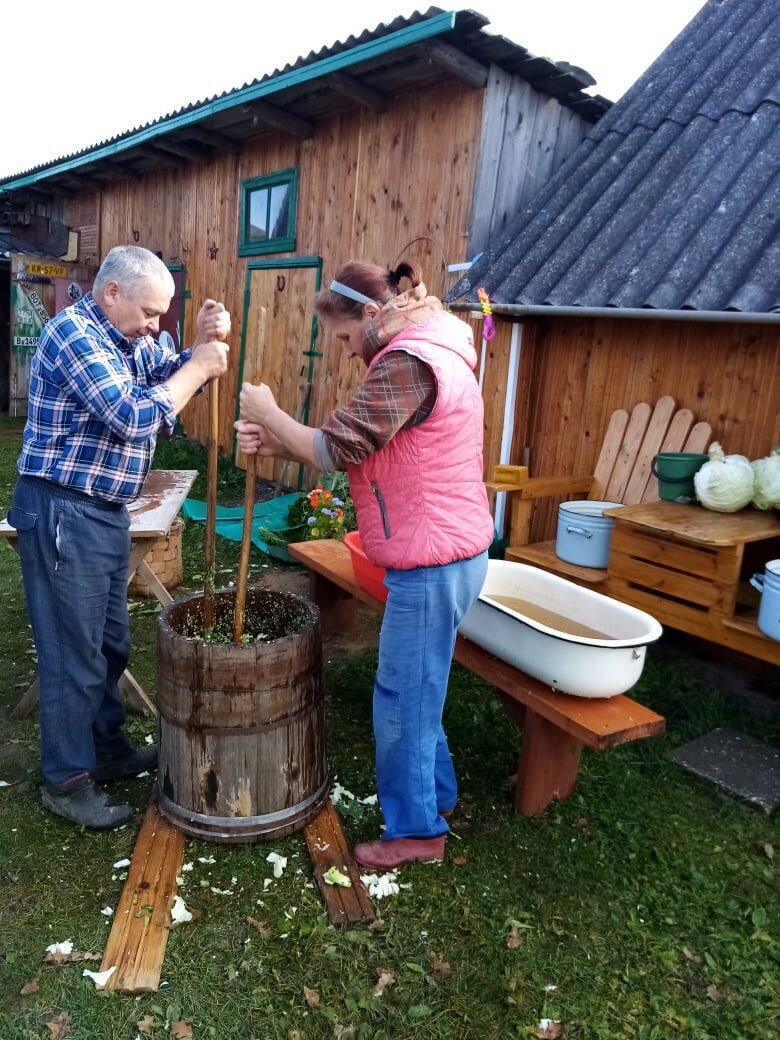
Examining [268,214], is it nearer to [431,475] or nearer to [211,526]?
[211,526]

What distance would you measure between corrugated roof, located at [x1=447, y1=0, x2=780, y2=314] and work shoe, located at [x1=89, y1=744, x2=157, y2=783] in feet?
12.2

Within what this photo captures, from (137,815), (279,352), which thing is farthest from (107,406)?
(279,352)

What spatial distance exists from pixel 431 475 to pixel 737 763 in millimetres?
2363

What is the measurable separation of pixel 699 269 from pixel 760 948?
3.71 m

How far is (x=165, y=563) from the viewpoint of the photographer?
5.71 meters

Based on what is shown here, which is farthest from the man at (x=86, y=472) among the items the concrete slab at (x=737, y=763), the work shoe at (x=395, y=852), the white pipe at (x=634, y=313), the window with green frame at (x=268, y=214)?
the window with green frame at (x=268, y=214)

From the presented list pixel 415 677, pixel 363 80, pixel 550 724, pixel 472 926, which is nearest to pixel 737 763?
pixel 550 724

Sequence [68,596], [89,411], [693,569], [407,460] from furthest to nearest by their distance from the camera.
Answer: [693,569], [68,596], [89,411], [407,460]

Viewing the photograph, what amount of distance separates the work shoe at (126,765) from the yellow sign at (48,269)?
11.5 meters

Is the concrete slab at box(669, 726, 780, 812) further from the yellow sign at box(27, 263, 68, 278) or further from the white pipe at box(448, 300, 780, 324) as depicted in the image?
the yellow sign at box(27, 263, 68, 278)

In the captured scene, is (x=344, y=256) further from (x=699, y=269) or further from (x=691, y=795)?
(x=691, y=795)

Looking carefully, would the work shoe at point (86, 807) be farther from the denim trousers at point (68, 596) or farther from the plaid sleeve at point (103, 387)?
the plaid sleeve at point (103, 387)

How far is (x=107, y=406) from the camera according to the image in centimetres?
266

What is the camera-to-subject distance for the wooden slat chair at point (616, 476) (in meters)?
5.05
